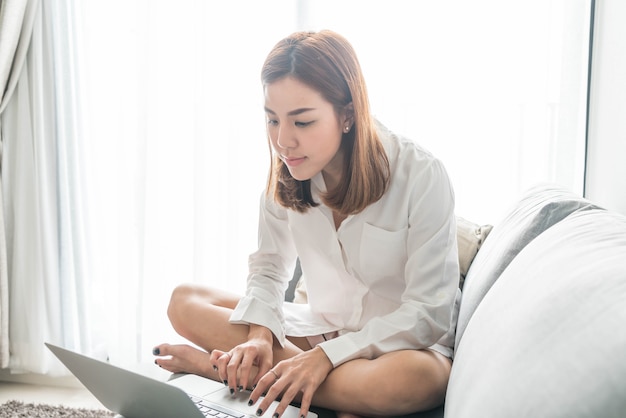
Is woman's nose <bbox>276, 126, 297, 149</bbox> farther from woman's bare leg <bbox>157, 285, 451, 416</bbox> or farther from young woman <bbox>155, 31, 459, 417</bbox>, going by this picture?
woman's bare leg <bbox>157, 285, 451, 416</bbox>

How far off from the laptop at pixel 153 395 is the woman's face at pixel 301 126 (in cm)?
50

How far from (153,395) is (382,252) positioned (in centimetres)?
63

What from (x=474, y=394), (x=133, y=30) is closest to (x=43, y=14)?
(x=133, y=30)

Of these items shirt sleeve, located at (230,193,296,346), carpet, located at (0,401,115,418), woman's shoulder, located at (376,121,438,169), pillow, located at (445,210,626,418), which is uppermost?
woman's shoulder, located at (376,121,438,169)

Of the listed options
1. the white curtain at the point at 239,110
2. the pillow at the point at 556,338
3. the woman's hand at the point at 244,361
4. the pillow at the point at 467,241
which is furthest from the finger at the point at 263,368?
the white curtain at the point at 239,110

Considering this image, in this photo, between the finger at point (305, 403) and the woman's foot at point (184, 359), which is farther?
the woman's foot at point (184, 359)

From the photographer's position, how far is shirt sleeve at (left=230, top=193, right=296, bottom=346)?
4.89 feet

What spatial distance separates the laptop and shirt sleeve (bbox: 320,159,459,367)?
0.20 m

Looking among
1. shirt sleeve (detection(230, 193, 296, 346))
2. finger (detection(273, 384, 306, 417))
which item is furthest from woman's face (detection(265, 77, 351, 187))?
finger (detection(273, 384, 306, 417))

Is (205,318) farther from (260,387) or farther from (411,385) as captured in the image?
(411,385)

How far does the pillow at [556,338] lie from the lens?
499 millimetres

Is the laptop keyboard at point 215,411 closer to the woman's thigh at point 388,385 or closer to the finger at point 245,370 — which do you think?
the finger at point 245,370

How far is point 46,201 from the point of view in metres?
2.57

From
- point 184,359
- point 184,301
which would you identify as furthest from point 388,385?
point 184,301
